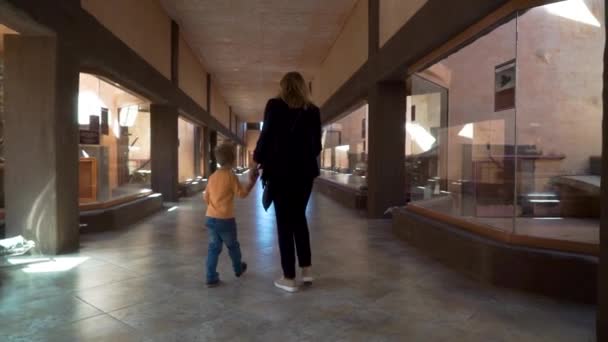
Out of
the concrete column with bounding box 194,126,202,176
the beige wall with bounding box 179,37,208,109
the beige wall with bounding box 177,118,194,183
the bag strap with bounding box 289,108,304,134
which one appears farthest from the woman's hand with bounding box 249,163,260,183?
the concrete column with bounding box 194,126,202,176

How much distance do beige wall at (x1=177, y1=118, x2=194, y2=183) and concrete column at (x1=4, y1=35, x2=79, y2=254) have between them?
311 inches

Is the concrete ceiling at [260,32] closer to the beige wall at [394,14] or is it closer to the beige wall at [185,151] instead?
the beige wall at [394,14]

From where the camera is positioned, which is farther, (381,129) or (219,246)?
(381,129)

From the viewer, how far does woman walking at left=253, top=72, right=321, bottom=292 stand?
3434mm

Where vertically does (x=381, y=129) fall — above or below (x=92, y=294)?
above

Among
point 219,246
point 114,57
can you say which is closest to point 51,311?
point 219,246

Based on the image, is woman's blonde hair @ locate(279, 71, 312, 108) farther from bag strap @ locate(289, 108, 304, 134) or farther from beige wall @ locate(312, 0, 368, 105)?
beige wall @ locate(312, 0, 368, 105)

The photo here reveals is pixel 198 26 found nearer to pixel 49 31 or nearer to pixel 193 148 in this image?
pixel 193 148

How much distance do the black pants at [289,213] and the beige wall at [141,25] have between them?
3910 millimetres

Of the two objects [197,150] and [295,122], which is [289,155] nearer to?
[295,122]

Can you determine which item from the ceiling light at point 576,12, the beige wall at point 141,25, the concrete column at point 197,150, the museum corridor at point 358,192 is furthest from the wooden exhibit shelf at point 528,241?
the concrete column at point 197,150

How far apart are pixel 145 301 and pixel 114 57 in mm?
4505

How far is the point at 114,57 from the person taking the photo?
6.47 metres

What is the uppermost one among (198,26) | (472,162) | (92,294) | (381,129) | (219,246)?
(198,26)
